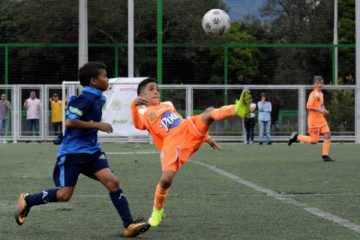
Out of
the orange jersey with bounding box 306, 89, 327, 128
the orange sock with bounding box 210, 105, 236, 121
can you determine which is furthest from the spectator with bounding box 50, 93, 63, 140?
the orange sock with bounding box 210, 105, 236, 121

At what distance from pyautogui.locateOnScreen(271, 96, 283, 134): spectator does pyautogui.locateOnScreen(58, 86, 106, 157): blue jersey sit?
22.4m

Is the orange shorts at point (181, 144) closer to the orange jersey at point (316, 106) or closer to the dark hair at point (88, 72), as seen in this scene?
the dark hair at point (88, 72)

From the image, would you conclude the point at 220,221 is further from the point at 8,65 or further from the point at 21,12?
the point at 21,12

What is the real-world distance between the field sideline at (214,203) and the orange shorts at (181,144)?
1.94 ft

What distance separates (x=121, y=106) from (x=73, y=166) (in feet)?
63.4

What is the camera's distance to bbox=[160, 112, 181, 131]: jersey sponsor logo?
7.88 m

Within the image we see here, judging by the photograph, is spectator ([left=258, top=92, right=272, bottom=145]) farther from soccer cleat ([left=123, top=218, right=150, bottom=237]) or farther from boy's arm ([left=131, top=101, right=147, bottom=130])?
soccer cleat ([left=123, top=218, right=150, bottom=237])

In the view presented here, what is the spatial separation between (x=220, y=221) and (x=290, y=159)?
33.9ft

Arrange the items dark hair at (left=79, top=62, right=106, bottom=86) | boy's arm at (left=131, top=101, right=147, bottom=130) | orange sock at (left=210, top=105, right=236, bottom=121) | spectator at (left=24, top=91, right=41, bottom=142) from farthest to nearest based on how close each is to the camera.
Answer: spectator at (left=24, top=91, right=41, bottom=142) < boy's arm at (left=131, top=101, right=147, bottom=130) < dark hair at (left=79, top=62, right=106, bottom=86) < orange sock at (left=210, top=105, right=236, bottom=121)

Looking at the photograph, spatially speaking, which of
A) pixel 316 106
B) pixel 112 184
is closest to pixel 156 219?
pixel 112 184

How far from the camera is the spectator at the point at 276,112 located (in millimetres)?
29641

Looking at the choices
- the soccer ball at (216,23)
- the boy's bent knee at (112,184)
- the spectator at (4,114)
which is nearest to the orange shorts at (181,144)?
the boy's bent knee at (112,184)

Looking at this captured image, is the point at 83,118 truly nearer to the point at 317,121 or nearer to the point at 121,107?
the point at 317,121

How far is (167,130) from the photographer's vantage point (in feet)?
25.9
